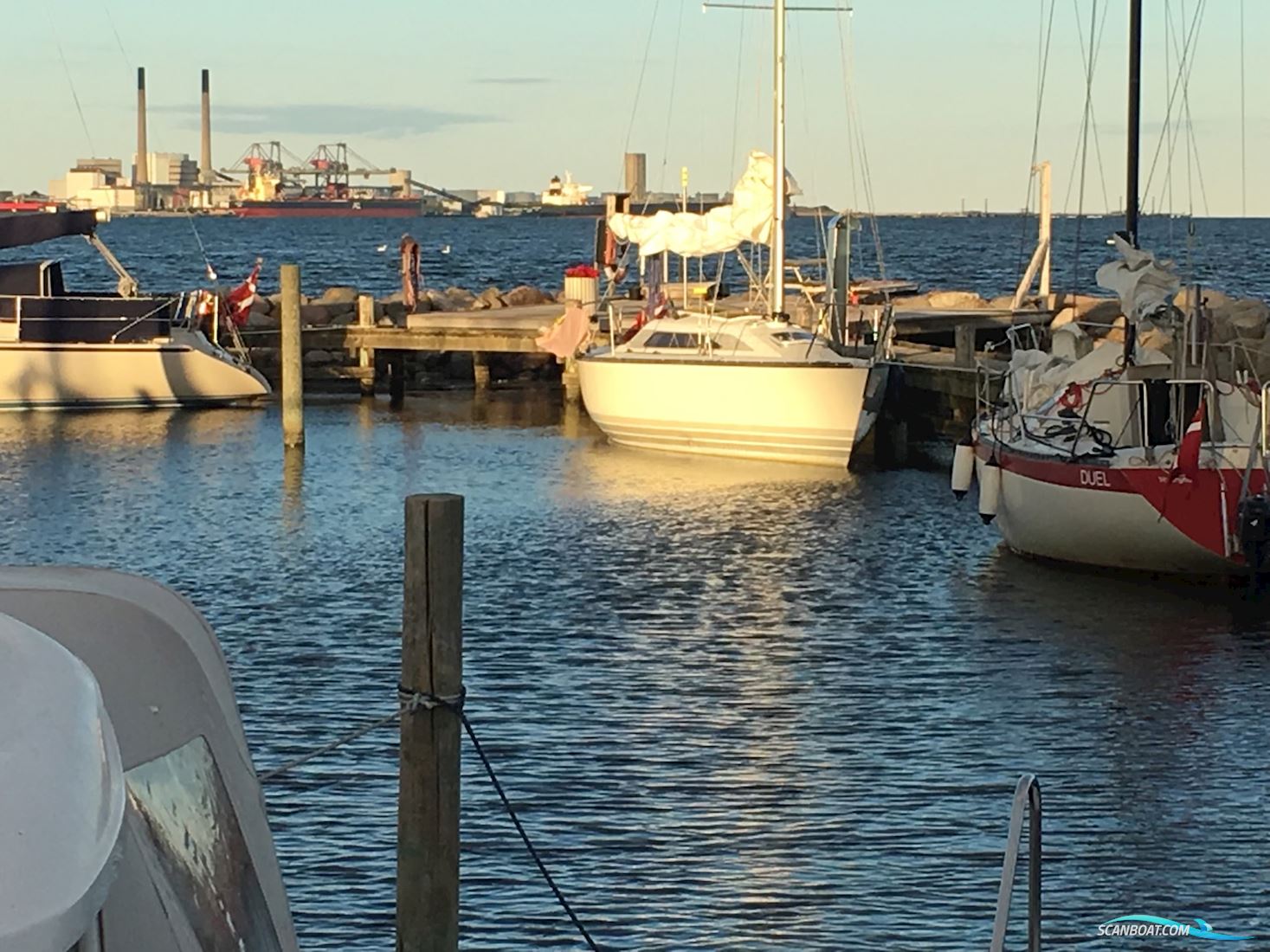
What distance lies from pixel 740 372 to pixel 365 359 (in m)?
12.3

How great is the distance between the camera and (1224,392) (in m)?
17.8

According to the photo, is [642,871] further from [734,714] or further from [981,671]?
[981,671]

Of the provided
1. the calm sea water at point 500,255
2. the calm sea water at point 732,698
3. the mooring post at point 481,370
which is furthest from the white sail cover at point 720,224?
the calm sea water at point 500,255

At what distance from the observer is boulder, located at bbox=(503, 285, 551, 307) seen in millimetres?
43531

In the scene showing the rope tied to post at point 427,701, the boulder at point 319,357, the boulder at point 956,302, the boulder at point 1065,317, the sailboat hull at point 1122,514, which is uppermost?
the boulder at point 956,302

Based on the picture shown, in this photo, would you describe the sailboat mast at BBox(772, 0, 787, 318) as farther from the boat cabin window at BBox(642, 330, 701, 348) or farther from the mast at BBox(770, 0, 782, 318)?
the boat cabin window at BBox(642, 330, 701, 348)

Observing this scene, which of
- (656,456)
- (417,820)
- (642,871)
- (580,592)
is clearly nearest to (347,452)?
(656,456)

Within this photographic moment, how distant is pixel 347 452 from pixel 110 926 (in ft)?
82.9

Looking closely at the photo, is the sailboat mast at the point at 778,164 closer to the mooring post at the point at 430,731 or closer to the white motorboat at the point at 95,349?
the white motorboat at the point at 95,349

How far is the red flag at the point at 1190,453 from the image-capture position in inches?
660

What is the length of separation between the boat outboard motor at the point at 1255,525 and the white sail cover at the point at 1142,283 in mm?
3453

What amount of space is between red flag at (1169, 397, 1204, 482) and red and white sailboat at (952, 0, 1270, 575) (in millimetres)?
14

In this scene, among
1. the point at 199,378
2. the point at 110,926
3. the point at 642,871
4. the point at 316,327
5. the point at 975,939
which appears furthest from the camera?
the point at 316,327

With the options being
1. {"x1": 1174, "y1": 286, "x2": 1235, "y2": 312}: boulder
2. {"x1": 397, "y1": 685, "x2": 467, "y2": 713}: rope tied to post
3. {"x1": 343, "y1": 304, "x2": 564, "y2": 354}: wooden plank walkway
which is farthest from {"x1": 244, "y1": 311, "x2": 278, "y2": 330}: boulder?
{"x1": 397, "y1": 685, "x2": 467, "y2": 713}: rope tied to post
